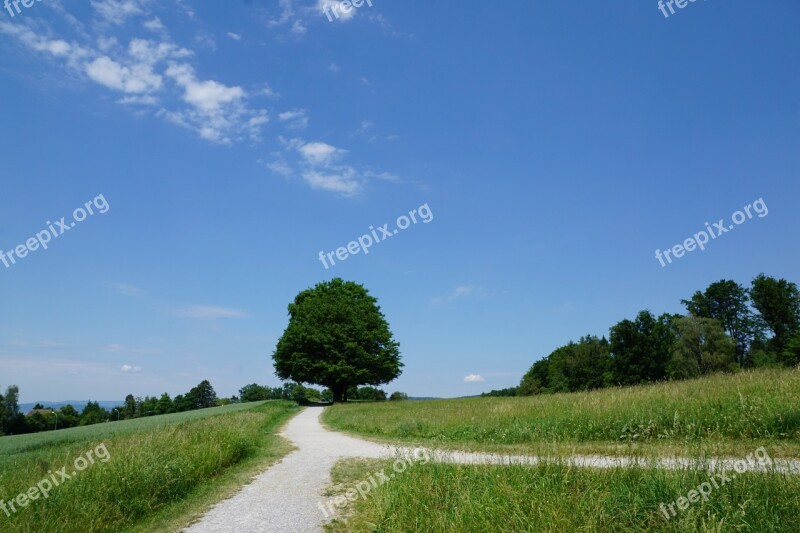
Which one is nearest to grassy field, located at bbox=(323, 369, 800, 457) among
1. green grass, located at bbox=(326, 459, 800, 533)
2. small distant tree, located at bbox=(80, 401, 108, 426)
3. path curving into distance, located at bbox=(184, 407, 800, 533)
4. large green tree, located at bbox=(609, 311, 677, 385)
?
path curving into distance, located at bbox=(184, 407, 800, 533)

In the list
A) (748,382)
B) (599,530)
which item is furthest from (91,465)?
(748,382)

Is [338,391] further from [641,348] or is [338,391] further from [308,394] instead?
[641,348]

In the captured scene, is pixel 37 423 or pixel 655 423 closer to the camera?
pixel 655 423

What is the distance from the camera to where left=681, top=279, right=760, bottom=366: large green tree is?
2712 inches

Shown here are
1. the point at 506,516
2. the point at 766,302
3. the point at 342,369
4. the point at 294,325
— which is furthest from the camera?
the point at 766,302

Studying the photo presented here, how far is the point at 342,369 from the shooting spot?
51.4 m

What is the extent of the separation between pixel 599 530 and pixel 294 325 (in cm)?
5235

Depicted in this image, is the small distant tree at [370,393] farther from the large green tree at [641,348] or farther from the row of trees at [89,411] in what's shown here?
the row of trees at [89,411]

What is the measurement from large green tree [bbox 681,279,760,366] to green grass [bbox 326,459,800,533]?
76.6 metres

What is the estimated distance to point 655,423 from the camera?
12.5 m

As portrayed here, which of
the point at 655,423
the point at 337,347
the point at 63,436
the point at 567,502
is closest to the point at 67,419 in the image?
the point at 337,347

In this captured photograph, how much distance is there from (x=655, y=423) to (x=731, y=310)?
73.2m

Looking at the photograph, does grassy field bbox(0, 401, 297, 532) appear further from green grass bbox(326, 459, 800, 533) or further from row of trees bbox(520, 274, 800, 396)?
row of trees bbox(520, 274, 800, 396)

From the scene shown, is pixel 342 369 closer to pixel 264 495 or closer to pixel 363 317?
pixel 363 317
